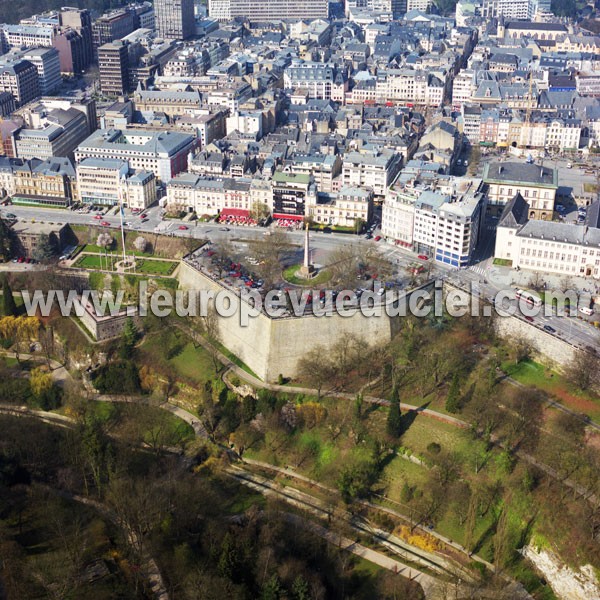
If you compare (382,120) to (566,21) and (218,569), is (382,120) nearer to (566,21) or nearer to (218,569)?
(218,569)

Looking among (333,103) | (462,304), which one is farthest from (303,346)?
(333,103)

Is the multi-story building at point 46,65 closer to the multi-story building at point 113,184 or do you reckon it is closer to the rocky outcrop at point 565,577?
the multi-story building at point 113,184

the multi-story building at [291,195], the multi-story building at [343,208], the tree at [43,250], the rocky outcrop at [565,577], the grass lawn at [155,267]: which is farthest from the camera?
the multi-story building at [291,195]

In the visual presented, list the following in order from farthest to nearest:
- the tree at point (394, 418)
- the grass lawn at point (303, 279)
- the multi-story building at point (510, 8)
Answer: the multi-story building at point (510, 8), the grass lawn at point (303, 279), the tree at point (394, 418)

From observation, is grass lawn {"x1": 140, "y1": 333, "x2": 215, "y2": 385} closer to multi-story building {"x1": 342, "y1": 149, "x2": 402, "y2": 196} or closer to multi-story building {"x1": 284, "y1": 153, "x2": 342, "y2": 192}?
multi-story building {"x1": 284, "y1": 153, "x2": 342, "y2": 192}

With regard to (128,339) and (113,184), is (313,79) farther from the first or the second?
(128,339)

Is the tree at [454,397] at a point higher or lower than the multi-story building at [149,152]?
lower

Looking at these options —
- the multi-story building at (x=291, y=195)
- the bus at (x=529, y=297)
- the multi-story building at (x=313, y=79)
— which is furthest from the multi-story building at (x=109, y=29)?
the bus at (x=529, y=297)

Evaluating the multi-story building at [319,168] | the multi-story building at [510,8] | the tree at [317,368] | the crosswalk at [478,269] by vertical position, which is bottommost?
the tree at [317,368]
